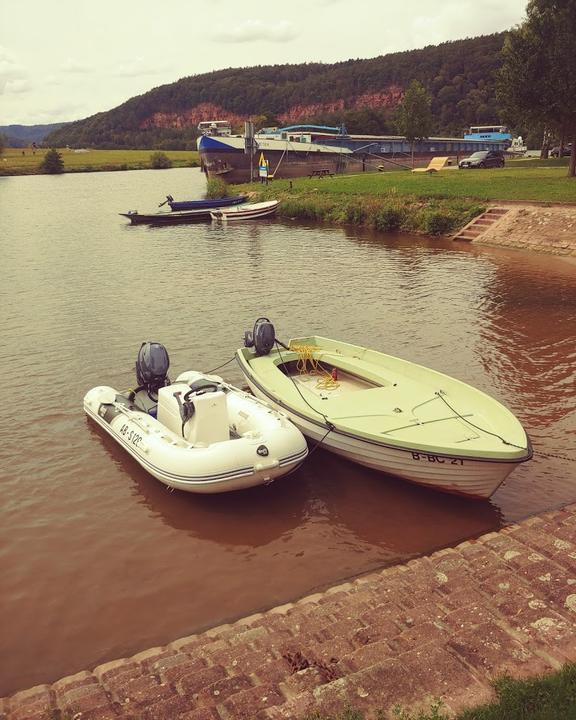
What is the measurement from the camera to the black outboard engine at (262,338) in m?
13.7

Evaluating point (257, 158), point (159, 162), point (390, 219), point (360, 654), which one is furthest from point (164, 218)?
point (159, 162)

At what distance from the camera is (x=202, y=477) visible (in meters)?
9.84

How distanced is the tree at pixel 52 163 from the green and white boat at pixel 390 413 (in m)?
118

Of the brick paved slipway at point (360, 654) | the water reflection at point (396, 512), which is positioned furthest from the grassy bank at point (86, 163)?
the brick paved slipway at point (360, 654)

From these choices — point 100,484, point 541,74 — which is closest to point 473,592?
point 100,484

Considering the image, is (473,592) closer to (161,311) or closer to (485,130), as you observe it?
(161,311)

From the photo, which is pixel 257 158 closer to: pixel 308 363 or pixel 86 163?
pixel 308 363

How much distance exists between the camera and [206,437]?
10531 mm

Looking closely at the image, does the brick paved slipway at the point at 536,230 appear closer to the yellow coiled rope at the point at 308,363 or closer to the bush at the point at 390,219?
the bush at the point at 390,219

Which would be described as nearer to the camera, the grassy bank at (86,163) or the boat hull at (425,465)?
the boat hull at (425,465)

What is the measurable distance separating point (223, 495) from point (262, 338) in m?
4.30

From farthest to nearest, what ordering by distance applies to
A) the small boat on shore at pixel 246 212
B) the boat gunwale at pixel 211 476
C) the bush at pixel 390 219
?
the small boat on shore at pixel 246 212 < the bush at pixel 390 219 < the boat gunwale at pixel 211 476

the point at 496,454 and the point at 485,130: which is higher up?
the point at 485,130

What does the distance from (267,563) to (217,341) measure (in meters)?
10.4
